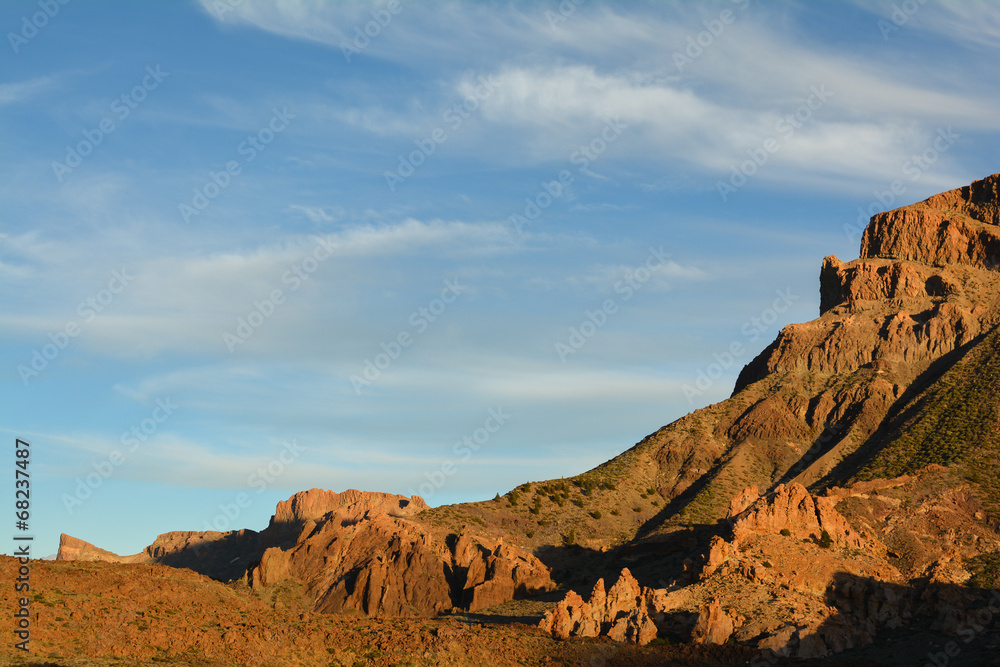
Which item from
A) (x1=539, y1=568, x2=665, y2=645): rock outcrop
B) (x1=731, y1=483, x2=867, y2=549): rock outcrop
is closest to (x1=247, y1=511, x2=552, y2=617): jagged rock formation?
(x1=539, y1=568, x2=665, y2=645): rock outcrop

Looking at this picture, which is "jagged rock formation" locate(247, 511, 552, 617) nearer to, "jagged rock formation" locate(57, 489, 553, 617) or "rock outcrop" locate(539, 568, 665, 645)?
"jagged rock formation" locate(57, 489, 553, 617)

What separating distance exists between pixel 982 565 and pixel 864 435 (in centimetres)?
4374

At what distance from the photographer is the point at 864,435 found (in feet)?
451

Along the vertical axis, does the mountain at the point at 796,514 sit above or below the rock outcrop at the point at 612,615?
above

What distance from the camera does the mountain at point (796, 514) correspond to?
8694 cm

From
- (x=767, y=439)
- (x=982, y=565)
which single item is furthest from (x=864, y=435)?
(x=982, y=565)

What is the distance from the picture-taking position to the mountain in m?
86.9

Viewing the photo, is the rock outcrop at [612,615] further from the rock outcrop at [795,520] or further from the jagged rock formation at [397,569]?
the jagged rock formation at [397,569]

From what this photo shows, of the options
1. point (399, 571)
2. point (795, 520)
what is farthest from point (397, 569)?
point (795, 520)

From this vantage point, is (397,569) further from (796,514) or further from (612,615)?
(796,514)

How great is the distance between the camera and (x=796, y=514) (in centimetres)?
9794

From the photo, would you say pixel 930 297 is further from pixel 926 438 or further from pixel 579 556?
pixel 579 556

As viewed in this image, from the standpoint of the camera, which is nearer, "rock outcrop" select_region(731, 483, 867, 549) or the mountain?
the mountain

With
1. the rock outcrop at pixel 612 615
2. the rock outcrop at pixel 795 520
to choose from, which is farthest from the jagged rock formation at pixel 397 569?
the rock outcrop at pixel 795 520
